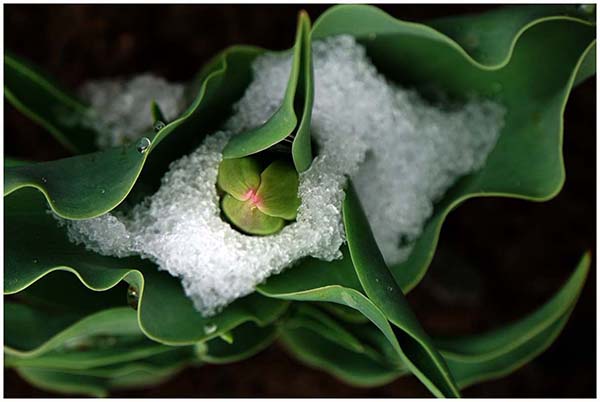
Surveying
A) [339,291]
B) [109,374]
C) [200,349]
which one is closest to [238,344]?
[200,349]

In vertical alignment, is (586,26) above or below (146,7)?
below

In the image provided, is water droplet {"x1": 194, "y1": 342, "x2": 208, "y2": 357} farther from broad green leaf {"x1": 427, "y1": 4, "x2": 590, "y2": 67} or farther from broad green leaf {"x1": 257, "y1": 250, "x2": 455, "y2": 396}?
broad green leaf {"x1": 427, "y1": 4, "x2": 590, "y2": 67}

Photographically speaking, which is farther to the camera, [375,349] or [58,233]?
[375,349]

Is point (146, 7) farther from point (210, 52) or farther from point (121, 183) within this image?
point (121, 183)

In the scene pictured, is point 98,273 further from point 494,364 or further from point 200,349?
point 494,364

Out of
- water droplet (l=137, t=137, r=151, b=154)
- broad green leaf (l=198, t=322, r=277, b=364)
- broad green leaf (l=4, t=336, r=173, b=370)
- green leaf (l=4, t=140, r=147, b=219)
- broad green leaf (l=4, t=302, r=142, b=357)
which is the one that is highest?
water droplet (l=137, t=137, r=151, b=154)

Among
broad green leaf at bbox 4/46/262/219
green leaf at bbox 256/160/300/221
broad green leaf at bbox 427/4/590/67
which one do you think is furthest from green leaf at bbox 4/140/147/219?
broad green leaf at bbox 427/4/590/67

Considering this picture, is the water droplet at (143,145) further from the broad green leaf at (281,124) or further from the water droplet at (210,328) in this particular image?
the water droplet at (210,328)

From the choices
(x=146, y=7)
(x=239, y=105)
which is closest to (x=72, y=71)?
(x=146, y=7)
